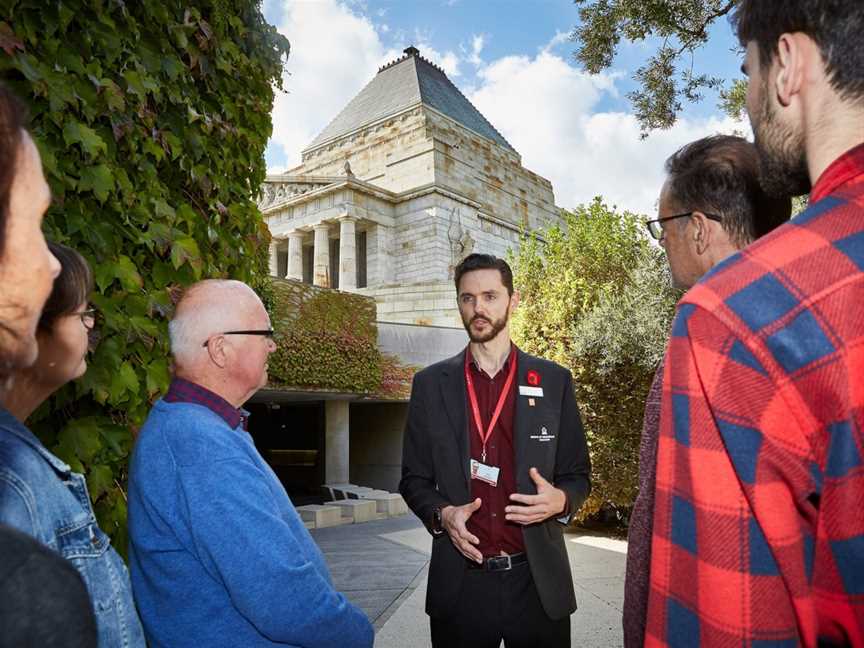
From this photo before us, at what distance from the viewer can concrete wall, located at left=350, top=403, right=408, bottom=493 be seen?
17562mm

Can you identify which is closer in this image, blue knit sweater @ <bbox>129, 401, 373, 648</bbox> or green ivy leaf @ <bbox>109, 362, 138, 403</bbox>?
blue knit sweater @ <bbox>129, 401, 373, 648</bbox>

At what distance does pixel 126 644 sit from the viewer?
1.41 m

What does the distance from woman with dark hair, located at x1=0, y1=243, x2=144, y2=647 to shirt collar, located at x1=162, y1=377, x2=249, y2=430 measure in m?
0.32

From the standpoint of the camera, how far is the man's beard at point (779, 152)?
1065 millimetres

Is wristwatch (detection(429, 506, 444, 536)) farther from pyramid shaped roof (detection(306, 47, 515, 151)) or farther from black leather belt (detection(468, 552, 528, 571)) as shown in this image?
pyramid shaped roof (detection(306, 47, 515, 151))

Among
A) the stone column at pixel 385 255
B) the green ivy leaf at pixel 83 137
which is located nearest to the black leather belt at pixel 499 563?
the green ivy leaf at pixel 83 137

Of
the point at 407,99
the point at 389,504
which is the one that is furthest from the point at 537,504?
the point at 407,99

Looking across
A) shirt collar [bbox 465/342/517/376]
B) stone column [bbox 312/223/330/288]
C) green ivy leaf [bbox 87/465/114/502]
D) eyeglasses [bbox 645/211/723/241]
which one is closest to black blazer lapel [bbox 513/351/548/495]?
shirt collar [bbox 465/342/517/376]

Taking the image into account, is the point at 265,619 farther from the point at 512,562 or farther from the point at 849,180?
the point at 849,180

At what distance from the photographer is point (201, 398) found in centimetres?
208

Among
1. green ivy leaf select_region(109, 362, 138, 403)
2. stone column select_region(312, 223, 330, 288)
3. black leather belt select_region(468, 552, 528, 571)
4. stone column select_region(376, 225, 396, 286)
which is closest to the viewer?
green ivy leaf select_region(109, 362, 138, 403)

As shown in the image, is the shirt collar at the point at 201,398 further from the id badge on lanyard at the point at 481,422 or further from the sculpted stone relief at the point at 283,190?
the sculpted stone relief at the point at 283,190

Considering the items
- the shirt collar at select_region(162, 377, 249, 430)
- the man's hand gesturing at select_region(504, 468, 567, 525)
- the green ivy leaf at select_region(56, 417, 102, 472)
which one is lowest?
the man's hand gesturing at select_region(504, 468, 567, 525)

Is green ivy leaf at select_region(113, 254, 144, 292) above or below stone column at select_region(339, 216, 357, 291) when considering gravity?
below
